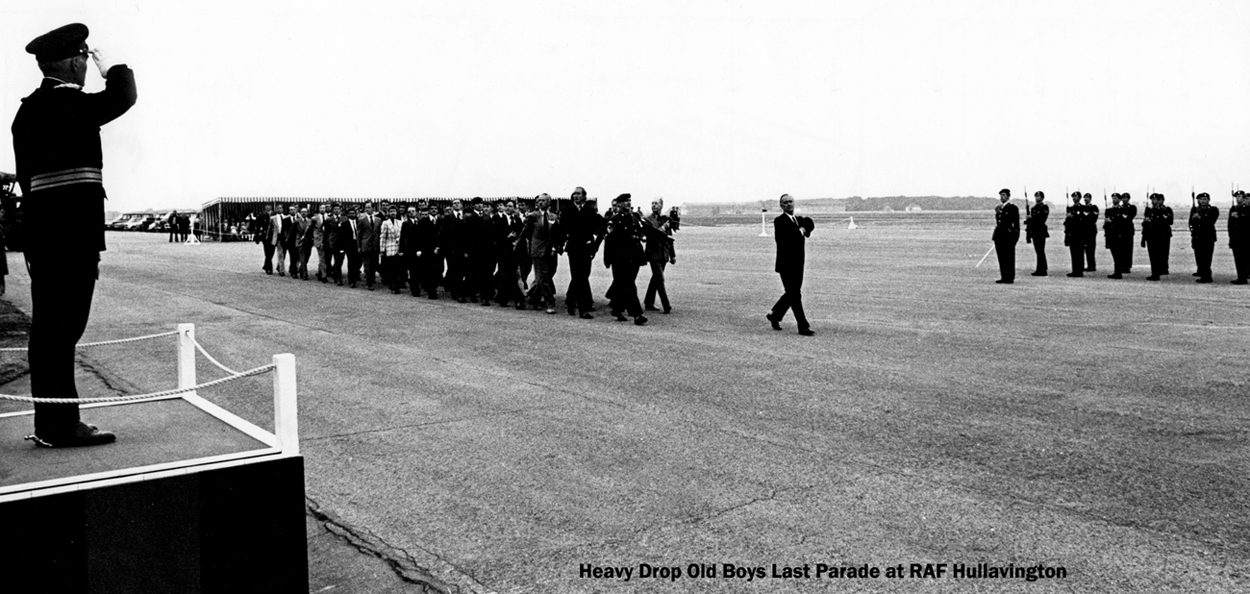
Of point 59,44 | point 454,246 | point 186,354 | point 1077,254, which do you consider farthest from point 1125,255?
point 59,44

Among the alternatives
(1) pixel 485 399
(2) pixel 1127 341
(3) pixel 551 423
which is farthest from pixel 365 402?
(2) pixel 1127 341

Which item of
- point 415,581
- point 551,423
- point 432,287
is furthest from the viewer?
point 432,287

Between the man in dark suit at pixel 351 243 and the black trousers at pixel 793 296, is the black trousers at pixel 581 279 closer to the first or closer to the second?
the black trousers at pixel 793 296

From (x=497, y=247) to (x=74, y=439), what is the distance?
13803mm

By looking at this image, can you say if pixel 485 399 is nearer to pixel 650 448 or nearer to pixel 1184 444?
pixel 650 448

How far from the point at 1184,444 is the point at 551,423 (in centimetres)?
430

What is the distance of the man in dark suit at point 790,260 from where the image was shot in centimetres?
1289

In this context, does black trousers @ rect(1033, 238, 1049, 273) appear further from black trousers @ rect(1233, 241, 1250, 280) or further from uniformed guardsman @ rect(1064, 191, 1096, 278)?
black trousers @ rect(1233, 241, 1250, 280)

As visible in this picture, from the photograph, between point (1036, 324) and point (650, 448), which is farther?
point (1036, 324)

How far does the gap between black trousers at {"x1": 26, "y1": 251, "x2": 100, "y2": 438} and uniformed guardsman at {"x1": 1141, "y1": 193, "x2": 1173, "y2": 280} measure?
69.2 ft

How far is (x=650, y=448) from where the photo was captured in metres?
6.77

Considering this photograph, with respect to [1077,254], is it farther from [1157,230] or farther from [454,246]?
[454,246]

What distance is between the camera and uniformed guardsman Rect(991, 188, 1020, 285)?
20438mm

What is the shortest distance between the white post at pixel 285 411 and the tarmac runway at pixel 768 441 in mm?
979
